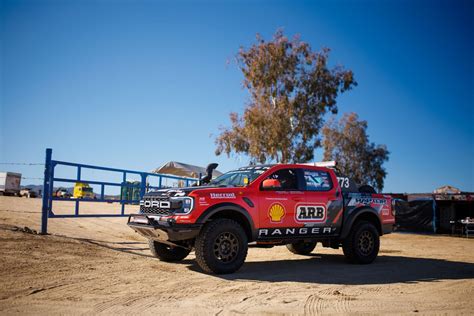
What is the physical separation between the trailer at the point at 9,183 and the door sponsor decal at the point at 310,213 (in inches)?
1669

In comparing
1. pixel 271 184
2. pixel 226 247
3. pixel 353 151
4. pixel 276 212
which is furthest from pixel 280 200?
pixel 353 151

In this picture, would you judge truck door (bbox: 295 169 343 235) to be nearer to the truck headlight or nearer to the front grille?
the truck headlight

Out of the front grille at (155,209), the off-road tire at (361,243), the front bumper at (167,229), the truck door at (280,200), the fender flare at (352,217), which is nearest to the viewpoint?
the front bumper at (167,229)

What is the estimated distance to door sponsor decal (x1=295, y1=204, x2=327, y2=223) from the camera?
772 cm

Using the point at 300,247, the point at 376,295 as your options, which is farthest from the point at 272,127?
the point at 376,295

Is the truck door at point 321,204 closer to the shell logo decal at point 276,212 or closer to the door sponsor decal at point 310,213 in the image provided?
the door sponsor decal at point 310,213

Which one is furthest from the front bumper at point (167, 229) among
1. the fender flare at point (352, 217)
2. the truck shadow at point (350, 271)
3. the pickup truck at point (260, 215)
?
the fender flare at point (352, 217)

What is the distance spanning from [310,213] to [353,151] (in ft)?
122

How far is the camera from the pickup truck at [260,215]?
664 centimetres

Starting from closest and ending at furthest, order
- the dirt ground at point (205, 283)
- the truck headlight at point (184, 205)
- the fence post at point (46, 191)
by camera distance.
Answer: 1. the dirt ground at point (205, 283)
2. the truck headlight at point (184, 205)
3. the fence post at point (46, 191)

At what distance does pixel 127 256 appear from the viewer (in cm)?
850

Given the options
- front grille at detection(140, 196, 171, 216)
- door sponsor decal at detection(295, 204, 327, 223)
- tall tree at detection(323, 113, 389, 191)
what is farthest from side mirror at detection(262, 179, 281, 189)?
tall tree at detection(323, 113, 389, 191)

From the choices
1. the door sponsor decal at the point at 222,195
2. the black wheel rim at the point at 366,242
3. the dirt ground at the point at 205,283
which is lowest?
the dirt ground at the point at 205,283

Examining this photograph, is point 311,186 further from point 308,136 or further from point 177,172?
point 308,136
